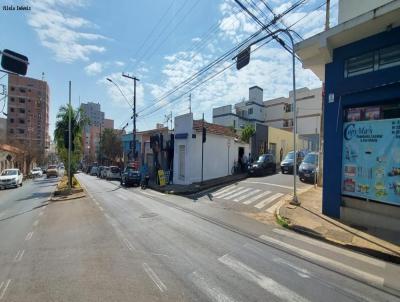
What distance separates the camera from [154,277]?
563 centimetres

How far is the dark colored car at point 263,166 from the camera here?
2570cm

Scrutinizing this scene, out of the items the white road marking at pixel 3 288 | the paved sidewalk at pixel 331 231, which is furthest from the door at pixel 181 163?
the white road marking at pixel 3 288

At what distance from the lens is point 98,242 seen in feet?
26.8

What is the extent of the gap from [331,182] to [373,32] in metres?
5.24

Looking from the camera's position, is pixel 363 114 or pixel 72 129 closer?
pixel 363 114

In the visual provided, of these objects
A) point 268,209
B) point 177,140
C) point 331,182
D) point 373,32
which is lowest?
point 268,209

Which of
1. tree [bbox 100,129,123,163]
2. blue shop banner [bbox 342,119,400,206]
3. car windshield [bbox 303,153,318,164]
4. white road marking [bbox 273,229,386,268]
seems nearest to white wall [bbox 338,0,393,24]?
blue shop banner [bbox 342,119,400,206]

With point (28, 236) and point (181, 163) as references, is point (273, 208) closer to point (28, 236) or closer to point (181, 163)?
point (28, 236)

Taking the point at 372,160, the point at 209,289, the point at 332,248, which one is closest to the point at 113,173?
the point at 372,160

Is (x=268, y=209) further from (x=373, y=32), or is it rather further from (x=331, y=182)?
(x=373, y=32)

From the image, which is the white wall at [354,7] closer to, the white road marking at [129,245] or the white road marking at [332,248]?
the white road marking at [332,248]

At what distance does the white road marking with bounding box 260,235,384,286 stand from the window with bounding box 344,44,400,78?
21.2ft

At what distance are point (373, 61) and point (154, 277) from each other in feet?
31.2

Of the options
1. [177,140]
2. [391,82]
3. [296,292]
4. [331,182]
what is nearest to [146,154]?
[177,140]
